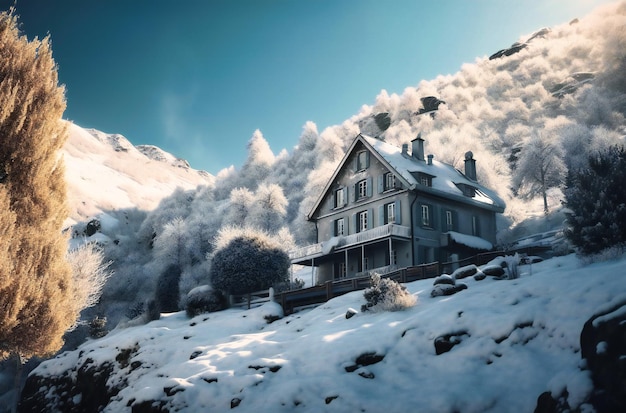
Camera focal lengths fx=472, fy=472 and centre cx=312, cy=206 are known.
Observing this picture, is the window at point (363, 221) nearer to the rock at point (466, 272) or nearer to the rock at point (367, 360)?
the rock at point (466, 272)

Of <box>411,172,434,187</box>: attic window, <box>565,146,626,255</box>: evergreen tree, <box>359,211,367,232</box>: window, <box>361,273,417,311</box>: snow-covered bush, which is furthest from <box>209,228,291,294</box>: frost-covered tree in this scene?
<box>565,146,626,255</box>: evergreen tree

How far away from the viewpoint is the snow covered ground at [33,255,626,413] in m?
9.24

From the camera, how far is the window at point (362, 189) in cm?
3422

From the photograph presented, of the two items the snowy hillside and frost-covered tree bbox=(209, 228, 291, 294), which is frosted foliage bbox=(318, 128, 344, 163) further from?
frost-covered tree bbox=(209, 228, 291, 294)

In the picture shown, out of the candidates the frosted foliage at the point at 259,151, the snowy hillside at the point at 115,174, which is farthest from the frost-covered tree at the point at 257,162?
the snowy hillside at the point at 115,174

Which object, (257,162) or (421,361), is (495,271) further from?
(257,162)

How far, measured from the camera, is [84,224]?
72.6 metres

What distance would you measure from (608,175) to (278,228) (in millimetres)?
52861

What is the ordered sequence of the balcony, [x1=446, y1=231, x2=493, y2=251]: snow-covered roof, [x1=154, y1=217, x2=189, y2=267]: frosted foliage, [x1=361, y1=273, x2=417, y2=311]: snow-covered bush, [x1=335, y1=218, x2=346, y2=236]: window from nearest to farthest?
[x1=361, y1=273, x2=417, y2=311]: snow-covered bush, the balcony, [x1=446, y1=231, x2=493, y2=251]: snow-covered roof, [x1=335, y1=218, x2=346, y2=236]: window, [x1=154, y1=217, x2=189, y2=267]: frosted foliage

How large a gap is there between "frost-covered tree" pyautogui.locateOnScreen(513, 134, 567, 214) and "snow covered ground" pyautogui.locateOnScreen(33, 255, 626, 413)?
127ft

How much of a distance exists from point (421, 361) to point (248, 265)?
1841 cm

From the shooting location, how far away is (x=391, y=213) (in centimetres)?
3200

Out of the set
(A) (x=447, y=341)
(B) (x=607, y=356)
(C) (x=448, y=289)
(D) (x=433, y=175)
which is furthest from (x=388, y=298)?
(D) (x=433, y=175)

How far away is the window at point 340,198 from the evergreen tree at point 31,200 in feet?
80.7
